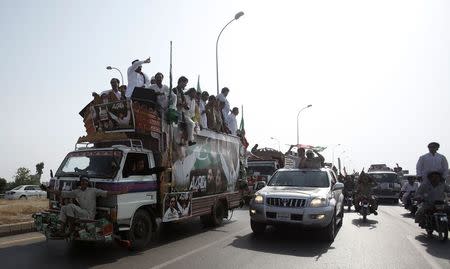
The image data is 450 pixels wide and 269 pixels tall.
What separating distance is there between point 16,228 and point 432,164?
11489 mm

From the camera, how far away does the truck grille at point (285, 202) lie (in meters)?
9.80

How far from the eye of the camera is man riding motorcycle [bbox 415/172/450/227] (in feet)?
36.5

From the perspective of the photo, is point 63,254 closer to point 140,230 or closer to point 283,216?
point 140,230

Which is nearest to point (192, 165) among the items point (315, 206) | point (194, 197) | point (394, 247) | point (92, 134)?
point (194, 197)

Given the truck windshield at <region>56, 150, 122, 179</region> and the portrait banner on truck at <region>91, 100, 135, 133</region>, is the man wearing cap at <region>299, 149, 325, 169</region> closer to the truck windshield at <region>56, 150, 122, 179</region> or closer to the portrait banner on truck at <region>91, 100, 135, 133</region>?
the portrait banner on truck at <region>91, 100, 135, 133</region>

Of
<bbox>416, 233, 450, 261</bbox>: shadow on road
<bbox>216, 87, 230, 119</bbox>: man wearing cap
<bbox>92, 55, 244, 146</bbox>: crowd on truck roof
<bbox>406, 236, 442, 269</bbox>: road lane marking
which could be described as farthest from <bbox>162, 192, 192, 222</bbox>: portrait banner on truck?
<bbox>416, 233, 450, 261</bbox>: shadow on road

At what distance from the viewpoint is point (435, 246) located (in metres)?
9.73

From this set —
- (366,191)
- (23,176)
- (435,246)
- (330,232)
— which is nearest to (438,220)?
(435,246)

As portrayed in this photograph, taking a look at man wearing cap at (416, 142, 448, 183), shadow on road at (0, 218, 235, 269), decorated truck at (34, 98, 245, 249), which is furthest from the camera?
man wearing cap at (416, 142, 448, 183)

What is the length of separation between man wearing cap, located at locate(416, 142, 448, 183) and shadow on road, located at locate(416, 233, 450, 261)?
1579mm

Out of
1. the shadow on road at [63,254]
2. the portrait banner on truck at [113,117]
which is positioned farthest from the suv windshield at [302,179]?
the portrait banner on truck at [113,117]

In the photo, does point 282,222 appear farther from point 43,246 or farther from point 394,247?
point 43,246

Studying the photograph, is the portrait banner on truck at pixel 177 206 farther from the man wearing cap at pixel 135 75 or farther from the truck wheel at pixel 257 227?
the man wearing cap at pixel 135 75

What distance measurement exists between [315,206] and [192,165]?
3460 mm
